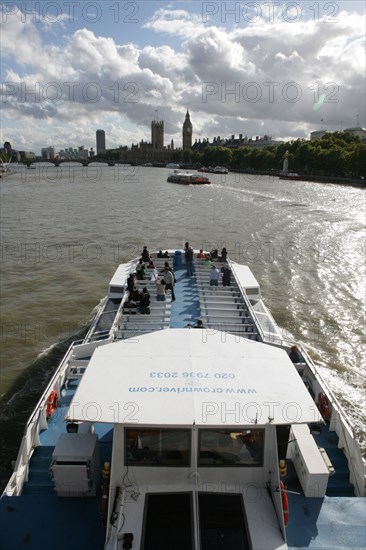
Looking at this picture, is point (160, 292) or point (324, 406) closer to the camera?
point (324, 406)

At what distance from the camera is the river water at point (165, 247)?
721 inches

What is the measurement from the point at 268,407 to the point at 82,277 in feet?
79.0

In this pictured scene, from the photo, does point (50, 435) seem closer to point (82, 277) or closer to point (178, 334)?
point (178, 334)

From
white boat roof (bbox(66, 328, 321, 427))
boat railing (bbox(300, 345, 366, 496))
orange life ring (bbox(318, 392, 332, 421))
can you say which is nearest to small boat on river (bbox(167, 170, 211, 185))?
orange life ring (bbox(318, 392, 332, 421))

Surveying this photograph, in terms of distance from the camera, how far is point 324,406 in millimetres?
10891

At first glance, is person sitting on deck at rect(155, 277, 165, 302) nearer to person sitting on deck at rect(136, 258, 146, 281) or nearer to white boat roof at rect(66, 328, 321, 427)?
person sitting on deck at rect(136, 258, 146, 281)

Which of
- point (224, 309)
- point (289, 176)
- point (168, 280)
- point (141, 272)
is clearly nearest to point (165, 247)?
point (141, 272)

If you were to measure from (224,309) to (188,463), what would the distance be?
8314 mm

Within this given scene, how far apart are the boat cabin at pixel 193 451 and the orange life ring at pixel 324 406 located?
335 cm

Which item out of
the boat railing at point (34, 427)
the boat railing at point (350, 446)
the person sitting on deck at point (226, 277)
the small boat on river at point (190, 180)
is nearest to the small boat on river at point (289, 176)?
the small boat on river at point (190, 180)

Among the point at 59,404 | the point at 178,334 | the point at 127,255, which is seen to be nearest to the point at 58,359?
the point at 59,404

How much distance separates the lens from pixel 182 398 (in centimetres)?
722

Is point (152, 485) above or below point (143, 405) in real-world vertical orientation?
below

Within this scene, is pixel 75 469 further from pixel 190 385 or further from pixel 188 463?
pixel 190 385
